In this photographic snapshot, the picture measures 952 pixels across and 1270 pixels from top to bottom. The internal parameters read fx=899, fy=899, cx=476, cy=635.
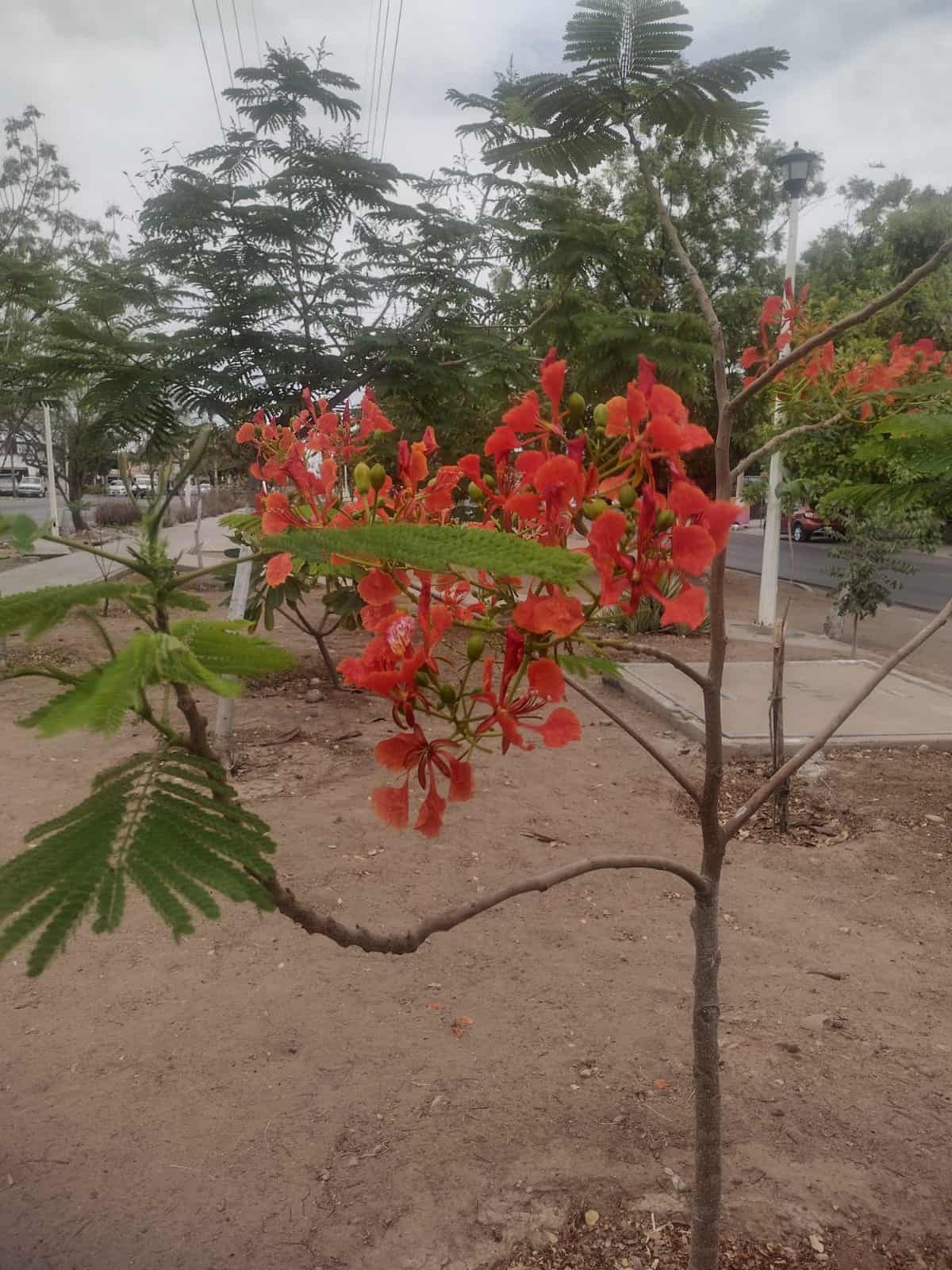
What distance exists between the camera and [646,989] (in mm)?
2785

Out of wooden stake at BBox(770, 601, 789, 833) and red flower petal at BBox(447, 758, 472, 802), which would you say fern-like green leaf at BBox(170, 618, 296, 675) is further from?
wooden stake at BBox(770, 601, 789, 833)

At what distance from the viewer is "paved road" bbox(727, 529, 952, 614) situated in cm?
1203

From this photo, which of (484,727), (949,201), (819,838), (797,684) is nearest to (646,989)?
(819,838)

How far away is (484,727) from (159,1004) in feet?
7.06

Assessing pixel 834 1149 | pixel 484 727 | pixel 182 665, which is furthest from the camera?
pixel 834 1149

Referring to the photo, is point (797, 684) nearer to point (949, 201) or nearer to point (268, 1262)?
point (268, 1262)

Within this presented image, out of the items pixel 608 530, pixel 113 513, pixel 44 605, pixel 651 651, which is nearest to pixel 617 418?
pixel 608 530

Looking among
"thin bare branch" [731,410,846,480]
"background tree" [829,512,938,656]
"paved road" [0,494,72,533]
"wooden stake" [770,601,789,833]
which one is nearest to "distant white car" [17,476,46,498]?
"paved road" [0,494,72,533]

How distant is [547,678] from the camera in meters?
1.02

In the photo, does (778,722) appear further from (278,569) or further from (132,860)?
(132,860)

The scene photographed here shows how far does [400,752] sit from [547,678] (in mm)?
208

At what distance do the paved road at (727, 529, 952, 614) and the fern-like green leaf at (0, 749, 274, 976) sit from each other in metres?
7.37

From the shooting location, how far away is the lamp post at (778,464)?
7.04 metres

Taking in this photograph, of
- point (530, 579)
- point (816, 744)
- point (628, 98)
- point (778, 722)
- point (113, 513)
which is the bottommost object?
point (778, 722)
